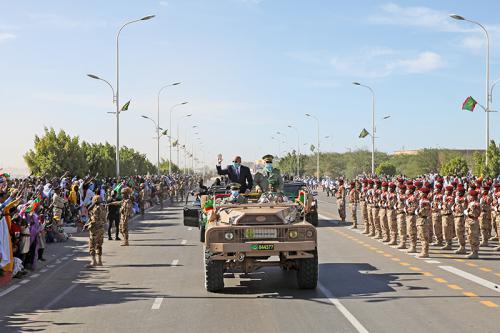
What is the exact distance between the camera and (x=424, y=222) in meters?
19.7

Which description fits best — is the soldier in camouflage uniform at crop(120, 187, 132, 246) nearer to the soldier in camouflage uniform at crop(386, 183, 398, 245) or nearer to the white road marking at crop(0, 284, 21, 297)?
the soldier in camouflage uniform at crop(386, 183, 398, 245)

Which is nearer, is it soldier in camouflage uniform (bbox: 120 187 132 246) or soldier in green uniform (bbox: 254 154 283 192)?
soldier in green uniform (bbox: 254 154 283 192)

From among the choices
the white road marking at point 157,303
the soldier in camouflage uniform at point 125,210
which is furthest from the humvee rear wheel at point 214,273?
the soldier in camouflage uniform at point 125,210

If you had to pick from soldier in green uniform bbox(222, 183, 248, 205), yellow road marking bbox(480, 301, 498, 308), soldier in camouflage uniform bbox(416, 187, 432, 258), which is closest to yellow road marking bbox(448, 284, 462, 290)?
yellow road marking bbox(480, 301, 498, 308)

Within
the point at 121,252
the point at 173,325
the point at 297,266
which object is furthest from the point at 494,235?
the point at 173,325

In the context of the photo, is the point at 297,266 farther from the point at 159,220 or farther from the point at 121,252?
the point at 159,220

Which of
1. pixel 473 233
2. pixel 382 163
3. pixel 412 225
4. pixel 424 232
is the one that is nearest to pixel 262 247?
A: pixel 424 232

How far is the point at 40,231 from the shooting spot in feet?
60.6

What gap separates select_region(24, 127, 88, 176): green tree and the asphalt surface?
119 ft

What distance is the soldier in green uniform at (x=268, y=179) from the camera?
52.5ft

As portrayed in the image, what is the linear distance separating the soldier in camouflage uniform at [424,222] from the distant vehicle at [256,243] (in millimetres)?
6678

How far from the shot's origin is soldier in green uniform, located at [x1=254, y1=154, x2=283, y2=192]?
1599 cm

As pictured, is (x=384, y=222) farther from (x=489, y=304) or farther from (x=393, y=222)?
(x=489, y=304)

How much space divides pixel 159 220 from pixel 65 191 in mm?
7990
